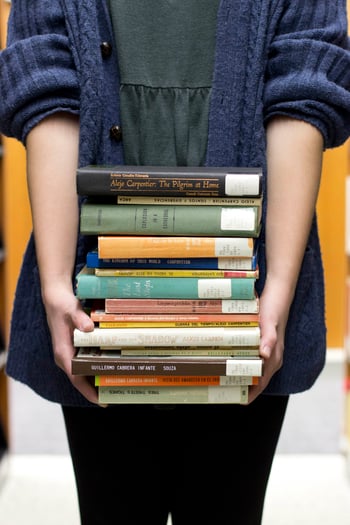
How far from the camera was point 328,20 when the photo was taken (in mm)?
891

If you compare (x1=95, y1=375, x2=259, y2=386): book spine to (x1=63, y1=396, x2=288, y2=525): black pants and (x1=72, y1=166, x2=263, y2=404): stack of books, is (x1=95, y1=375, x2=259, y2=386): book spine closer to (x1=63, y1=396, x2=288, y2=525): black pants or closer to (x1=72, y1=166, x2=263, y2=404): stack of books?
(x1=72, y1=166, x2=263, y2=404): stack of books

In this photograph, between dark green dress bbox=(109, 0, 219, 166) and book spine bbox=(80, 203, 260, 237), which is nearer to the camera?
book spine bbox=(80, 203, 260, 237)

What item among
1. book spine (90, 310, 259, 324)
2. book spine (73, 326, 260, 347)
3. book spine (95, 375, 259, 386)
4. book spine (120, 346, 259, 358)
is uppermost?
book spine (90, 310, 259, 324)

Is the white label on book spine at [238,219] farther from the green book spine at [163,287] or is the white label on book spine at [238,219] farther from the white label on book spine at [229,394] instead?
the white label on book spine at [229,394]

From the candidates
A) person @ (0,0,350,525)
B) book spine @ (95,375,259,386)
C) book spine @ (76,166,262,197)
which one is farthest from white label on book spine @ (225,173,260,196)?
book spine @ (95,375,259,386)

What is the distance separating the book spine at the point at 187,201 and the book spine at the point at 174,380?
21 cm

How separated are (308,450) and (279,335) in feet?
6.35

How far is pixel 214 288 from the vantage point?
0.82 meters

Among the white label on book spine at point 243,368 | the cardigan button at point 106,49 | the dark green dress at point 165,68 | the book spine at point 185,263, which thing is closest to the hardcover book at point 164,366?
the white label on book spine at point 243,368

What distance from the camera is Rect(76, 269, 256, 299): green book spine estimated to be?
0.82m

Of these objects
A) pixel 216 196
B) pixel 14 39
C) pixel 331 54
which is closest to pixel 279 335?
pixel 216 196

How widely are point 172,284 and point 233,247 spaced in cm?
9

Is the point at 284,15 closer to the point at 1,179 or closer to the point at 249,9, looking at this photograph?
the point at 249,9

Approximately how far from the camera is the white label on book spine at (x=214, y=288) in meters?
0.82
